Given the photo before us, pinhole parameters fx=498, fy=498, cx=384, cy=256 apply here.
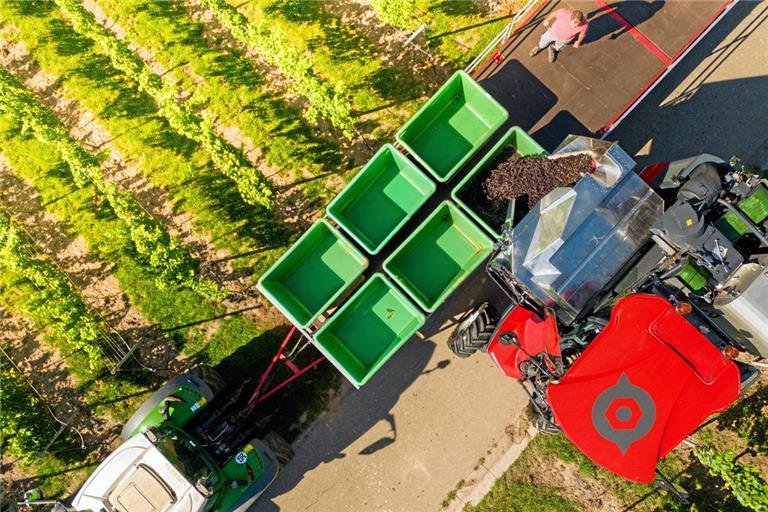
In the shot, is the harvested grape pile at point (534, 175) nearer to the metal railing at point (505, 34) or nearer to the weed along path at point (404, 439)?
the metal railing at point (505, 34)

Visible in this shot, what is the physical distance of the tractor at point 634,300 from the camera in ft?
19.9

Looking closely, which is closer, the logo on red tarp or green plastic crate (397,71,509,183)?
the logo on red tarp

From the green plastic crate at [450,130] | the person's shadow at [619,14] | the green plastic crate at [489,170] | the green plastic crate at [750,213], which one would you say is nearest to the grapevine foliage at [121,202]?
the green plastic crate at [450,130]

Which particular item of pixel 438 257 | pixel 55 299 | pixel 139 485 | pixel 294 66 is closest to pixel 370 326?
pixel 438 257

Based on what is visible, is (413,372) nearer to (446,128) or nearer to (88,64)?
(446,128)

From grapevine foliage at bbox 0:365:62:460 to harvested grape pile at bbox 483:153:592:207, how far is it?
28.7ft

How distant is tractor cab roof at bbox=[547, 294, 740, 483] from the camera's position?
6.02 metres

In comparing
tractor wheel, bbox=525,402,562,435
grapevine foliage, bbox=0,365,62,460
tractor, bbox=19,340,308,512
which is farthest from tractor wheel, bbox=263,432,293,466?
tractor wheel, bbox=525,402,562,435

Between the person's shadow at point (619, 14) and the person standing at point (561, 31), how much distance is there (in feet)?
1.31

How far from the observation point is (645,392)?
6023 mm

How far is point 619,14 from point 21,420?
1211cm

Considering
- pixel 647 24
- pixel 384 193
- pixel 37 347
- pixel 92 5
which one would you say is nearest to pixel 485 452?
pixel 384 193

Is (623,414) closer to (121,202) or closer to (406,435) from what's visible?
(406,435)

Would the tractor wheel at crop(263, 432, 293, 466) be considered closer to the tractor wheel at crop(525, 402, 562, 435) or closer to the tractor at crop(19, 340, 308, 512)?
the tractor at crop(19, 340, 308, 512)
